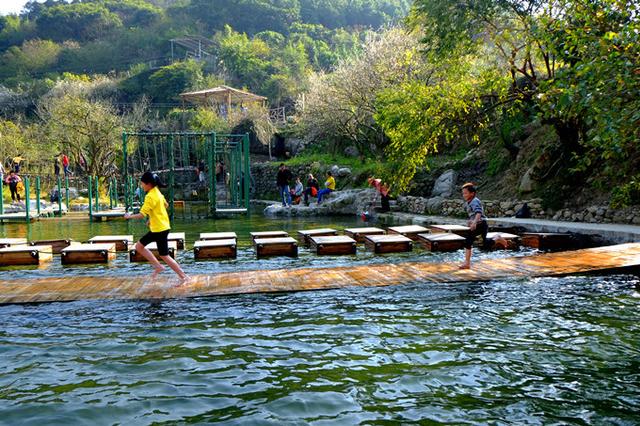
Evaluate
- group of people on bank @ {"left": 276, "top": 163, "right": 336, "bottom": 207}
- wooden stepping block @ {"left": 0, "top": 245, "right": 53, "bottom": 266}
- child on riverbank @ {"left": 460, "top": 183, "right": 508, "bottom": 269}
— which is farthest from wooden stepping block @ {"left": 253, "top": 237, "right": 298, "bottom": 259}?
group of people on bank @ {"left": 276, "top": 163, "right": 336, "bottom": 207}

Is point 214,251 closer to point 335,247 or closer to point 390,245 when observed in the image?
point 335,247

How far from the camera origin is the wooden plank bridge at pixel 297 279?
7.27 metres

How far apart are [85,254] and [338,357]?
763cm

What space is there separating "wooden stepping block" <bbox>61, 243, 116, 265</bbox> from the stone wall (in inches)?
443

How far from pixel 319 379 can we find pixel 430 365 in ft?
3.34

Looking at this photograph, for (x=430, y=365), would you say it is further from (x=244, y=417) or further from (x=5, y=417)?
(x=5, y=417)

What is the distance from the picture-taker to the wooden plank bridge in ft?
23.9

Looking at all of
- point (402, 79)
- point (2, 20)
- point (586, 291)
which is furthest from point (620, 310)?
point (2, 20)

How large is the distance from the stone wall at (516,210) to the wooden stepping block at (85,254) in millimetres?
11255

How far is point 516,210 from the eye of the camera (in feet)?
53.9

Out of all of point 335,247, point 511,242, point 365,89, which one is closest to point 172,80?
point 365,89

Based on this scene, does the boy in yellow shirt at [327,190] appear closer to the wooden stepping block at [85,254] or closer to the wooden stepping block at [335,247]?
the wooden stepping block at [335,247]

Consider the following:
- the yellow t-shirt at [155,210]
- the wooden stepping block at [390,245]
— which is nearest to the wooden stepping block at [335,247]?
the wooden stepping block at [390,245]

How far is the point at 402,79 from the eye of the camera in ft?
84.1
